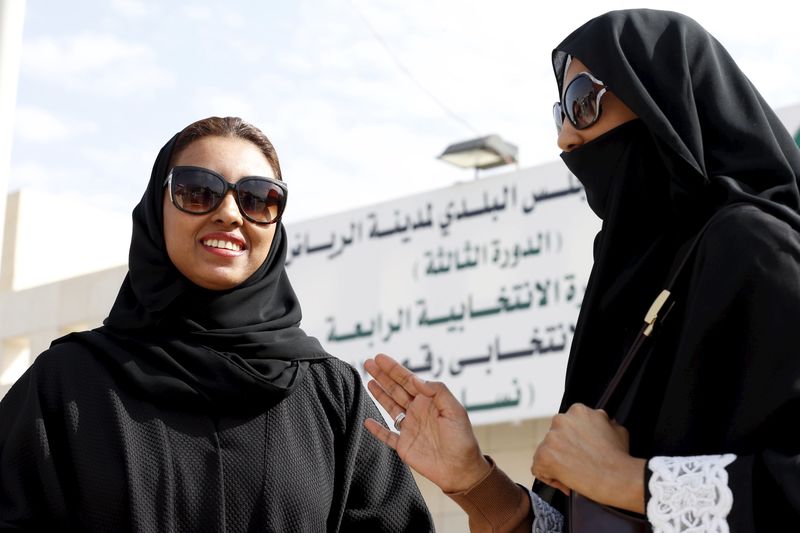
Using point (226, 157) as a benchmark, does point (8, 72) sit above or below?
above

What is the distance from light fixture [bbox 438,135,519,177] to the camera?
10.9 m

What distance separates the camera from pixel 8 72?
4.20 metres

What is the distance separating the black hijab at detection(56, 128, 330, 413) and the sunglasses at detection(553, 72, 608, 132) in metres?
0.71

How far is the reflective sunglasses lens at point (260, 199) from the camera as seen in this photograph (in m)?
2.63

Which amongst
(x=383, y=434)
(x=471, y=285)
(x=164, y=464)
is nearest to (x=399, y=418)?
(x=383, y=434)

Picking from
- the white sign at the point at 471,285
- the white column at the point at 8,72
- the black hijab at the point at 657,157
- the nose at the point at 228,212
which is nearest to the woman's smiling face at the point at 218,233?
the nose at the point at 228,212

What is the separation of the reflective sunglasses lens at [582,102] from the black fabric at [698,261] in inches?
1.6

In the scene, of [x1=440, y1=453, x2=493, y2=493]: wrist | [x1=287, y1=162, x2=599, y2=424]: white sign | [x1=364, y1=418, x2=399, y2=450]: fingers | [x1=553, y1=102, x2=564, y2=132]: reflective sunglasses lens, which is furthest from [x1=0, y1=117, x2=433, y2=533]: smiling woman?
[x1=287, y1=162, x2=599, y2=424]: white sign

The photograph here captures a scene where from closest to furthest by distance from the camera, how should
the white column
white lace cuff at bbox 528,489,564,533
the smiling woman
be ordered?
1. white lace cuff at bbox 528,489,564,533
2. the smiling woman
3. the white column

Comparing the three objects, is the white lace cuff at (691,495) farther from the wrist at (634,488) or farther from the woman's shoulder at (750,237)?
the woman's shoulder at (750,237)

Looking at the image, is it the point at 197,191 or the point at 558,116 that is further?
the point at 197,191

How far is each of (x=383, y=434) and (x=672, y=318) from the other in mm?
576

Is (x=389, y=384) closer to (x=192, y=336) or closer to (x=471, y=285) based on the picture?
(x=192, y=336)

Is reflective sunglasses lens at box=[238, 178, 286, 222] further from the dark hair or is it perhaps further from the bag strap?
the bag strap
